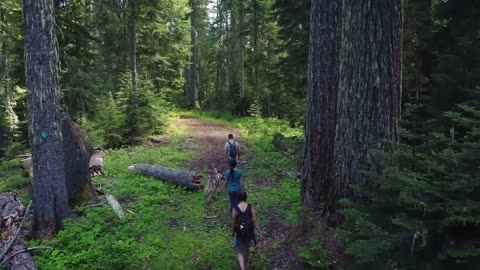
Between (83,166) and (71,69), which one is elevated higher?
(71,69)

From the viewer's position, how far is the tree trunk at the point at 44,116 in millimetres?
8414

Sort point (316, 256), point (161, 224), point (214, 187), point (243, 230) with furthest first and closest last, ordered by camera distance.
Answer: point (214, 187), point (161, 224), point (243, 230), point (316, 256)

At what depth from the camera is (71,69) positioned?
16406 mm

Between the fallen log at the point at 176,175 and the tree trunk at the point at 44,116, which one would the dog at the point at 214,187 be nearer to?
the fallen log at the point at 176,175

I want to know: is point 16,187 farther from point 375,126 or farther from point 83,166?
point 375,126

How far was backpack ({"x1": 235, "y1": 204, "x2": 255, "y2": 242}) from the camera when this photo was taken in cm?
717

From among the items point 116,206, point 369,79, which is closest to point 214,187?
point 116,206

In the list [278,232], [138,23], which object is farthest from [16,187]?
[138,23]

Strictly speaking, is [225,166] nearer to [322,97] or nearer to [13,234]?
[322,97]

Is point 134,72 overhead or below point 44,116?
overhead

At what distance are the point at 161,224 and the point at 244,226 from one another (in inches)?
126

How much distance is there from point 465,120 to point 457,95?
6172 millimetres

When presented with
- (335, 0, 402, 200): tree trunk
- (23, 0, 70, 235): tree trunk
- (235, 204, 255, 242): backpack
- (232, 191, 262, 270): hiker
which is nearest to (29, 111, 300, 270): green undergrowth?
(232, 191, 262, 270): hiker

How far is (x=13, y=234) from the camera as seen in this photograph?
346 inches
